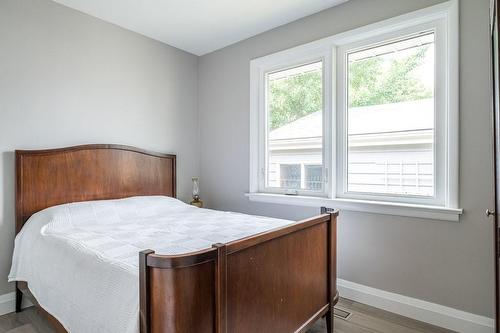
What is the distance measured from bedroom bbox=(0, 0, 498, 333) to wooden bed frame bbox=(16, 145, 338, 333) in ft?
0.06

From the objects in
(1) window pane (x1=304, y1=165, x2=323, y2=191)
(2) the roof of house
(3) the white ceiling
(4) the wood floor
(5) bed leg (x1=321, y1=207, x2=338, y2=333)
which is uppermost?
(3) the white ceiling

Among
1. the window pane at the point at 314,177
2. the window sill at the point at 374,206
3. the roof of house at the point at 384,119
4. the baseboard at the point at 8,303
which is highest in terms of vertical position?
the roof of house at the point at 384,119

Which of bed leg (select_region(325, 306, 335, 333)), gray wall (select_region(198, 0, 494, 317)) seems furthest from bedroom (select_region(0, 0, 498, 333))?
bed leg (select_region(325, 306, 335, 333))

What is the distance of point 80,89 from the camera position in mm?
2727

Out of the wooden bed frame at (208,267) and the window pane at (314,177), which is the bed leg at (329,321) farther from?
the window pane at (314,177)

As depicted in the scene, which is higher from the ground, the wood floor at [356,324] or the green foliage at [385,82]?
the green foliage at [385,82]

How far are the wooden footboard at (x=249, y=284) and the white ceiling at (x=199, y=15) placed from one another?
6.11 feet

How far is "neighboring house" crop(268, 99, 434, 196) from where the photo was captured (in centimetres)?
226

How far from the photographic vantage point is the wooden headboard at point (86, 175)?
234cm

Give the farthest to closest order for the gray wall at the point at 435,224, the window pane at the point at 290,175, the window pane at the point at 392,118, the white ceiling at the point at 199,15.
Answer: the window pane at the point at 290,175 → the white ceiling at the point at 199,15 → the window pane at the point at 392,118 → the gray wall at the point at 435,224

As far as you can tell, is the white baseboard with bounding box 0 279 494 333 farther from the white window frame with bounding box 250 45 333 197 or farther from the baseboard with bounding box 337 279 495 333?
the white window frame with bounding box 250 45 333 197

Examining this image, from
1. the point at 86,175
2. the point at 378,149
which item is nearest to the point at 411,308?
the point at 378,149

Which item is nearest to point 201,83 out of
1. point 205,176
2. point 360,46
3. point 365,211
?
point 205,176

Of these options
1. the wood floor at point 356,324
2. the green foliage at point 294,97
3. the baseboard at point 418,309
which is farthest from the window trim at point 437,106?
the wood floor at point 356,324
